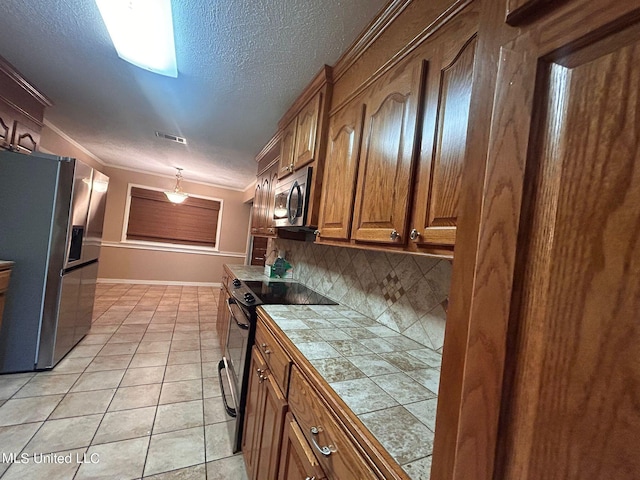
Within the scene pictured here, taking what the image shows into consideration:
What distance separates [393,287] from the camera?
55.1 inches

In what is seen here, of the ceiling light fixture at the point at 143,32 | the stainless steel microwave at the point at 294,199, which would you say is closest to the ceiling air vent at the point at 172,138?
the ceiling light fixture at the point at 143,32

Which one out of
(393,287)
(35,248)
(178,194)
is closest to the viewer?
(393,287)

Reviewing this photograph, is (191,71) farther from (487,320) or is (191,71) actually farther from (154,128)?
(487,320)

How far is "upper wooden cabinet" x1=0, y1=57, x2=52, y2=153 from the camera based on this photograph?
208cm

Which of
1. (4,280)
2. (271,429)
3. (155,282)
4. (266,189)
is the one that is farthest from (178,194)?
(271,429)

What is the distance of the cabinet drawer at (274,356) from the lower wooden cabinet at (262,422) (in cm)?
3

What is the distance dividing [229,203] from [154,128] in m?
3.07

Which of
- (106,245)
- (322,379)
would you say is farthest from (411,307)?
(106,245)

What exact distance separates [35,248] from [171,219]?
144 inches

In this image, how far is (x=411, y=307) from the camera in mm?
1278

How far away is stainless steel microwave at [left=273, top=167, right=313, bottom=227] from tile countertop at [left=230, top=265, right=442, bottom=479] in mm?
570

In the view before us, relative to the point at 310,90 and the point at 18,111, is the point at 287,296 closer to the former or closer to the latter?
the point at 310,90

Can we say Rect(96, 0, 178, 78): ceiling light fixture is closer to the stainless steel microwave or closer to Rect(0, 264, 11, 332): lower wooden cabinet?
the stainless steel microwave

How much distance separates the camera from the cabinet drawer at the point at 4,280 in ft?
A: 6.16
